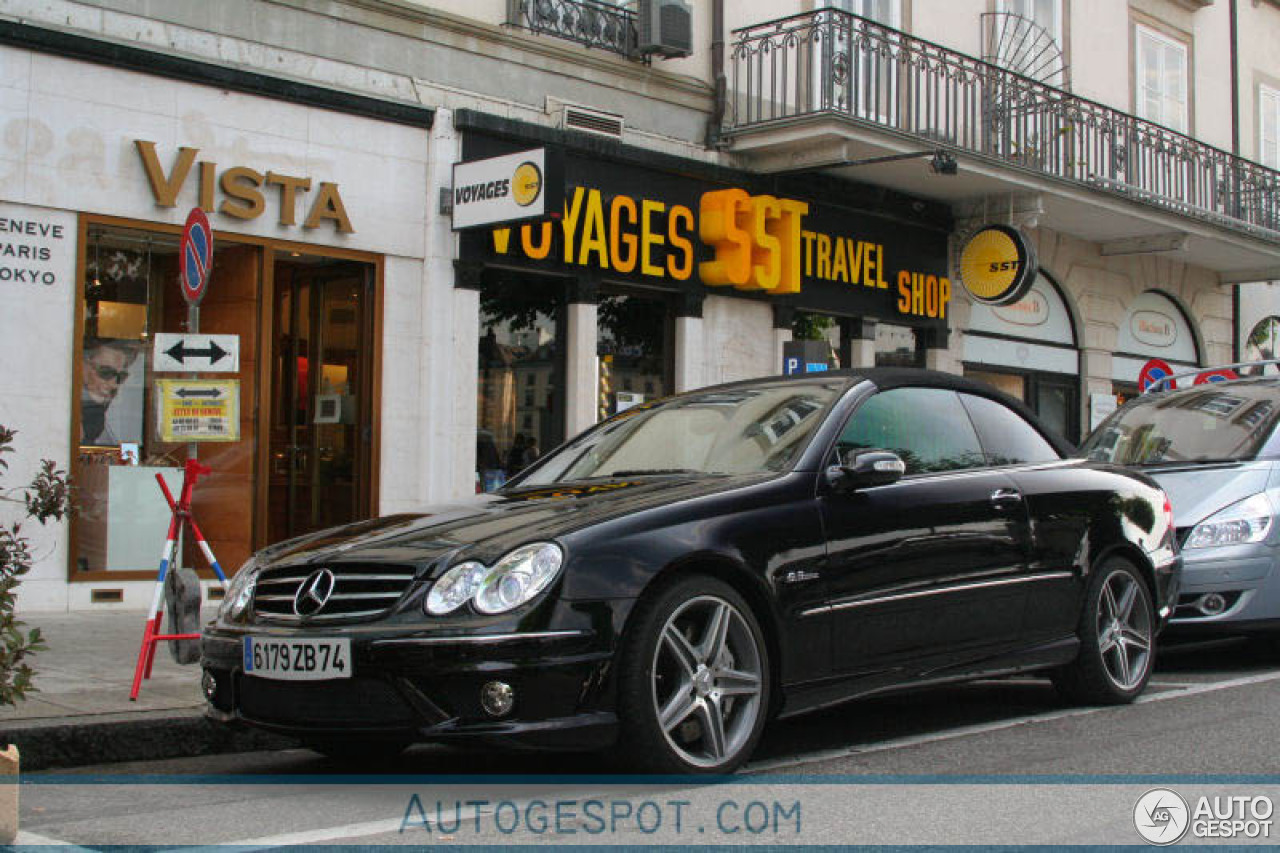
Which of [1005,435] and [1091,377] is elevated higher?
[1091,377]

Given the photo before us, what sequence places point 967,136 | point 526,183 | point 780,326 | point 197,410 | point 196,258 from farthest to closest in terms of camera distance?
point 967,136 → point 780,326 → point 526,183 → point 197,410 → point 196,258

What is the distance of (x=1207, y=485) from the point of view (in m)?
9.12

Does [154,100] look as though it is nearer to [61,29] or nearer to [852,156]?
[61,29]

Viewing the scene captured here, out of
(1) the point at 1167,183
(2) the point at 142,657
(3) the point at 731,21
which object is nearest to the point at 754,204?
(3) the point at 731,21

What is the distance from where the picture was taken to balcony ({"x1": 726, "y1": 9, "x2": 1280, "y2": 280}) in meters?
15.4

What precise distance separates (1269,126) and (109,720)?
2434cm

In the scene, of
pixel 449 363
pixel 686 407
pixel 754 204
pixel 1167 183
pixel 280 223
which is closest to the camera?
pixel 686 407

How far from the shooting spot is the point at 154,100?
11.1 metres

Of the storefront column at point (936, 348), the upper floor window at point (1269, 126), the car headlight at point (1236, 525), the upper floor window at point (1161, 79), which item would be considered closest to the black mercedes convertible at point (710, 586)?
the car headlight at point (1236, 525)

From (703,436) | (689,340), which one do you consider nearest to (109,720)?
(703,436)

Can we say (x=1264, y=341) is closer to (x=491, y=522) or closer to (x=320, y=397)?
(x=320, y=397)

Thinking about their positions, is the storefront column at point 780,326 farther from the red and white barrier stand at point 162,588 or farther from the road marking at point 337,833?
the road marking at point 337,833

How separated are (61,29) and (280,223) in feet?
7.17

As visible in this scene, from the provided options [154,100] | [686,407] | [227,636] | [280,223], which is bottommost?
[227,636]
